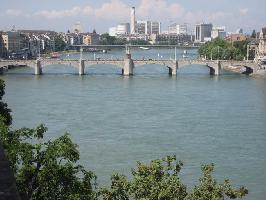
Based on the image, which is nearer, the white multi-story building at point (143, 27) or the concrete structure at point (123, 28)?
the white multi-story building at point (143, 27)

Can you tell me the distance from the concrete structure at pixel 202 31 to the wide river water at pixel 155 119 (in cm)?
7776

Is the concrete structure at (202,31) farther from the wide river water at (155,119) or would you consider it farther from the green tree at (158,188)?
the green tree at (158,188)

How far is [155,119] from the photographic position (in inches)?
569

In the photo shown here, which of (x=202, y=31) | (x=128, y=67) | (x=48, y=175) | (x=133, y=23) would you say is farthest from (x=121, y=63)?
(x=133, y=23)

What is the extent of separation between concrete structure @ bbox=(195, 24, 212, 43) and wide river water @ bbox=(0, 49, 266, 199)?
255 feet

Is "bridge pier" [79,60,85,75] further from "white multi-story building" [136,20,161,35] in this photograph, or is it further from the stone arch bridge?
"white multi-story building" [136,20,161,35]

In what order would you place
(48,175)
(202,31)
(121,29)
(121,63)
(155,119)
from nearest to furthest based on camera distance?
(48,175) < (155,119) < (121,63) < (202,31) < (121,29)

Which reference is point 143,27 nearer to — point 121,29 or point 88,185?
point 121,29

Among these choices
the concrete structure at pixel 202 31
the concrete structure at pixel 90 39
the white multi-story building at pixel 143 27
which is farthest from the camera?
the white multi-story building at pixel 143 27

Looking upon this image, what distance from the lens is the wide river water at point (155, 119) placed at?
9508 millimetres

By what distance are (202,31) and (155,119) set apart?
9016 centimetres

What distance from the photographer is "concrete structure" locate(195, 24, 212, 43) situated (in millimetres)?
102500

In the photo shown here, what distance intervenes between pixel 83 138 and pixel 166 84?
1212cm

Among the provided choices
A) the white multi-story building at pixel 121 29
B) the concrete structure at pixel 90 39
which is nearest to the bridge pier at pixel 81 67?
the concrete structure at pixel 90 39
